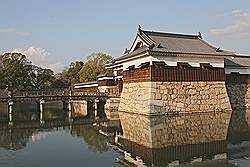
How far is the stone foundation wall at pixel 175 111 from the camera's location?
14.9 meters

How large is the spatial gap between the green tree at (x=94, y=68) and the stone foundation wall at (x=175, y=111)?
24.4 meters

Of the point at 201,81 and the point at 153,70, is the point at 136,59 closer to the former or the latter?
the point at 153,70

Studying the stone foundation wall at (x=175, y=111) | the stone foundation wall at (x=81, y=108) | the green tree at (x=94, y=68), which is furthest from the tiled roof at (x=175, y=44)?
the green tree at (x=94, y=68)

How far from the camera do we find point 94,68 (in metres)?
52.7

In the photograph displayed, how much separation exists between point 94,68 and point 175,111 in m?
31.9

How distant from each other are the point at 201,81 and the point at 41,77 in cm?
4011

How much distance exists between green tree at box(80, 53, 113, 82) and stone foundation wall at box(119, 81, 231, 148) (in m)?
24.4

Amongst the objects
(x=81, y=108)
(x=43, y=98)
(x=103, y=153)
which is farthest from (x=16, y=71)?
(x=103, y=153)

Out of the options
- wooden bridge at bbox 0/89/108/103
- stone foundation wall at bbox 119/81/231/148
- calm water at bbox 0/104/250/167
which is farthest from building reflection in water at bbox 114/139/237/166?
wooden bridge at bbox 0/89/108/103

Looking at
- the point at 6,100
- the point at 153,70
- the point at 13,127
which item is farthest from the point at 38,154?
the point at 6,100

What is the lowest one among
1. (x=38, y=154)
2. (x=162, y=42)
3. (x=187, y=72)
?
(x=38, y=154)

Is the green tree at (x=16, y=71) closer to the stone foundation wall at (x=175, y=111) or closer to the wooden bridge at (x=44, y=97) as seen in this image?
the wooden bridge at (x=44, y=97)

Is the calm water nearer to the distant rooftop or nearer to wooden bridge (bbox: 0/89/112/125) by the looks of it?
wooden bridge (bbox: 0/89/112/125)

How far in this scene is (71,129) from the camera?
1973 centimetres
